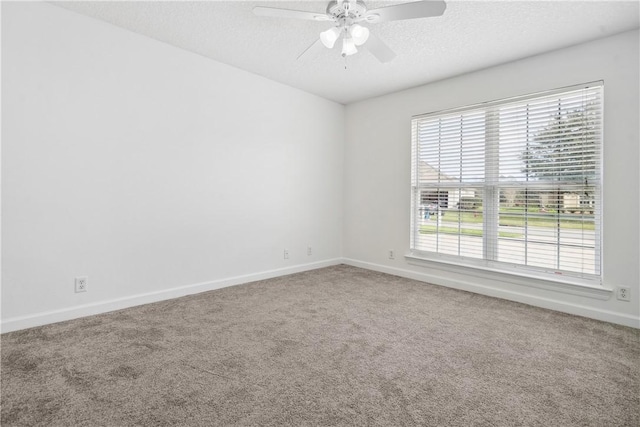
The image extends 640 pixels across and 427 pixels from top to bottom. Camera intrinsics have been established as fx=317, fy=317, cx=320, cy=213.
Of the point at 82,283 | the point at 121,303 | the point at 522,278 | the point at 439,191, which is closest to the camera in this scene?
the point at 82,283

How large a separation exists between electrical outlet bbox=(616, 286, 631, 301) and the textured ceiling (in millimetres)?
2188

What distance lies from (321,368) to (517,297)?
243cm

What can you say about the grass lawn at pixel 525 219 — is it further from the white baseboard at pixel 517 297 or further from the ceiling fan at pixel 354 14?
the ceiling fan at pixel 354 14

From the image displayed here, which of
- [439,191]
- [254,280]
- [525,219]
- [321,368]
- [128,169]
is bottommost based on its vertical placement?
[321,368]

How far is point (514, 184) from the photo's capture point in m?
3.31

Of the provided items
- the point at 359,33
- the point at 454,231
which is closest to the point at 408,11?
the point at 359,33

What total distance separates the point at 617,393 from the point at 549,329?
2.98 feet

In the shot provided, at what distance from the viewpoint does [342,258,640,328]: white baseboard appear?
107 inches

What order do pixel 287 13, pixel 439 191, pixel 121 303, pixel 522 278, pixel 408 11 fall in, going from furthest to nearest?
1. pixel 439 191
2. pixel 522 278
3. pixel 121 303
4. pixel 287 13
5. pixel 408 11

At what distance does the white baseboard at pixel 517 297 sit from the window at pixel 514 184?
0.81ft

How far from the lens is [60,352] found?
2.07m

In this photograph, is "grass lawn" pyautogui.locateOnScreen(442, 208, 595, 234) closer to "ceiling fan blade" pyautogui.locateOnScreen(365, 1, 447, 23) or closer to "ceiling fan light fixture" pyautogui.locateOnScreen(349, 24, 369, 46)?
"ceiling fan blade" pyautogui.locateOnScreen(365, 1, 447, 23)

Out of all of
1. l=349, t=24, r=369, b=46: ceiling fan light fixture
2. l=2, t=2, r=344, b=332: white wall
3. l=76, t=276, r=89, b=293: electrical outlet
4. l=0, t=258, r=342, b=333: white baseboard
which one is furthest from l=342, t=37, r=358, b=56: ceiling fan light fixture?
l=76, t=276, r=89, b=293: electrical outlet

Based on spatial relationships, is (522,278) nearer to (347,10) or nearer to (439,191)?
(439,191)
